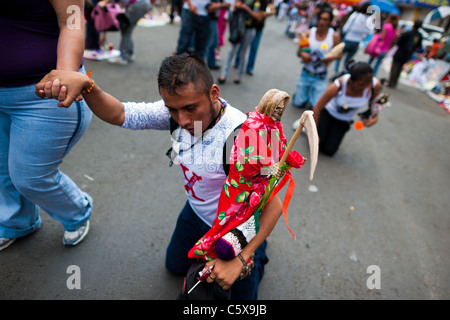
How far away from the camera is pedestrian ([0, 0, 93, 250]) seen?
1.17 metres

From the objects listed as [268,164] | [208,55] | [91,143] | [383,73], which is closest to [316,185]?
[268,164]

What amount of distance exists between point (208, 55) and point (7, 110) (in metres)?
4.71

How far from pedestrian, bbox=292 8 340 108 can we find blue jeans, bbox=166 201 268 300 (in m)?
3.46

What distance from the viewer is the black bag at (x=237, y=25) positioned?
470 centimetres

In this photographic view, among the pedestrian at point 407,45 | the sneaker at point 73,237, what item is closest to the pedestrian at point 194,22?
the sneaker at point 73,237

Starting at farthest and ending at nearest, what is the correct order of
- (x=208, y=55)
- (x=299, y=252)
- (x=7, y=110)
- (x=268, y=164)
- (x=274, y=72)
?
1. (x=274, y=72)
2. (x=208, y=55)
3. (x=299, y=252)
4. (x=7, y=110)
5. (x=268, y=164)

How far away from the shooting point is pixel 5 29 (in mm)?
1159

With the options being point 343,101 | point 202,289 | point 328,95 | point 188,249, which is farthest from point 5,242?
point 343,101

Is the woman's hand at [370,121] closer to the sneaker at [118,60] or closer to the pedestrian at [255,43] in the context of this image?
the pedestrian at [255,43]

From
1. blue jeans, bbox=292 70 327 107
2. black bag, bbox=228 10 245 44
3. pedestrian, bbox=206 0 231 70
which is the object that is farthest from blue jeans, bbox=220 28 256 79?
blue jeans, bbox=292 70 327 107

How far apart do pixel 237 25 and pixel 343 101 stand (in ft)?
8.02

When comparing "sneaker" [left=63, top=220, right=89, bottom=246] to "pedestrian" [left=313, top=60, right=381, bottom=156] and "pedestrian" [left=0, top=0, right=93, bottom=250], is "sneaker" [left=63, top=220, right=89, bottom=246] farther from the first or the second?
"pedestrian" [left=313, top=60, right=381, bottom=156]
